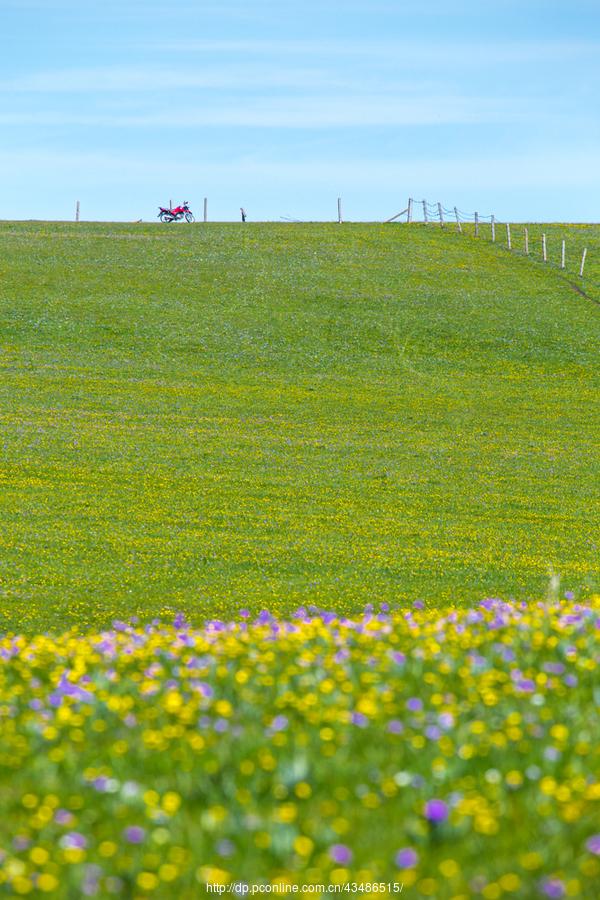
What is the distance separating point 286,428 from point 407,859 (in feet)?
97.5

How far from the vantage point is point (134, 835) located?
6.11m

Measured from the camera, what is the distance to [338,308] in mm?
55656

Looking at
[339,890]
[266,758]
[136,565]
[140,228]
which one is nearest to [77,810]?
[266,758]

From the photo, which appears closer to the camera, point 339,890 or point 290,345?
point 339,890

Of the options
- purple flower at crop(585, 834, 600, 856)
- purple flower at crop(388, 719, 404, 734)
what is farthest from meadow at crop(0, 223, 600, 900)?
purple flower at crop(388, 719, 404, 734)

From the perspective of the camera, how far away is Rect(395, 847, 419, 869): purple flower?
5.61m

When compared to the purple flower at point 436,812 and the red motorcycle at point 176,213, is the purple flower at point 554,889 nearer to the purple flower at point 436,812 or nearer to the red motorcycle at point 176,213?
the purple flower at point 436,812

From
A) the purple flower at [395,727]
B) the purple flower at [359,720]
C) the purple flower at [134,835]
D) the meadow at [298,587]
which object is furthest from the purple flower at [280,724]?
the purple flower at [134,835]

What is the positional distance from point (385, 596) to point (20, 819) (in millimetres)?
12720

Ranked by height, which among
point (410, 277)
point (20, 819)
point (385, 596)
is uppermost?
point (410, 277)

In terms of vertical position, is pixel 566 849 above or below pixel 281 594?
above

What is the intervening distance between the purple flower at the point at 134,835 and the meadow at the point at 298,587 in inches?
2.8

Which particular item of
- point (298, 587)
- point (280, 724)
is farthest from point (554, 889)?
point (298, 587)

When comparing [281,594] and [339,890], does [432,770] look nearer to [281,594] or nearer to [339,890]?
Answer: [339,890]
